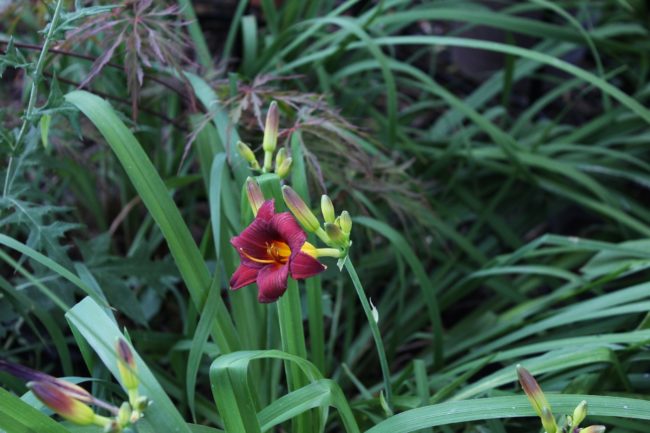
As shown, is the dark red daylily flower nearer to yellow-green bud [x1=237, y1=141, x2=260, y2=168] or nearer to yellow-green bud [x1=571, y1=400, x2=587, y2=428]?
yellow-green bud [x1=237, y1=141, x2=260, y2=168]

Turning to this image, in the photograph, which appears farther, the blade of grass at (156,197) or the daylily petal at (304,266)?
the blade of grass at (156,197)

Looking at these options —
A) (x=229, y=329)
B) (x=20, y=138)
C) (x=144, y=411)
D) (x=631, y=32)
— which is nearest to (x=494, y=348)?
(x=229, y=329)

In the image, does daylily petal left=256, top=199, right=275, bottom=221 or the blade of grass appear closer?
daylily petal left=256, top=199, right=275, bottom=221

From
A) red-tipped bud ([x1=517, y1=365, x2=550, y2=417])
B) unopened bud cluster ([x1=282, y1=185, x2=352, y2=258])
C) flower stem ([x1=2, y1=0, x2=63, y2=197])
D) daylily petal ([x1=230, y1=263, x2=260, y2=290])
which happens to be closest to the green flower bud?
unopened bud cluster ([x1=282, y1=185, x2=352, y2=258])

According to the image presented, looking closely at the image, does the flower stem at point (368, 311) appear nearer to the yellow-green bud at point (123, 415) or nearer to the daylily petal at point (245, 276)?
the daylily petal at point (245, 276)

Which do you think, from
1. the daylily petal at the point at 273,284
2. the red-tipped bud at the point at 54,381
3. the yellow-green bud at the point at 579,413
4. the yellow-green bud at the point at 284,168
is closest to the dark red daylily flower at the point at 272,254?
the daylily petal at the point at 273,284

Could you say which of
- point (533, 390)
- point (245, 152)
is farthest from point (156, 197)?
point (533, 390)

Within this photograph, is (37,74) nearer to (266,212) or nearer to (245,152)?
(245,152)

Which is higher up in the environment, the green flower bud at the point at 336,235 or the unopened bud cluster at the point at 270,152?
the unopened bud cluster at the point at 270,152

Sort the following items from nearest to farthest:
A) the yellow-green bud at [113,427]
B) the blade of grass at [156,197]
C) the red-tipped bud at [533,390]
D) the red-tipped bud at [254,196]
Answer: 1. the yellow-green bud at [113,427]
2. the red-tipped bud at [533,390]
3. the red-tipped bud at [254,196]
4. the blade of grass at [156,197]
